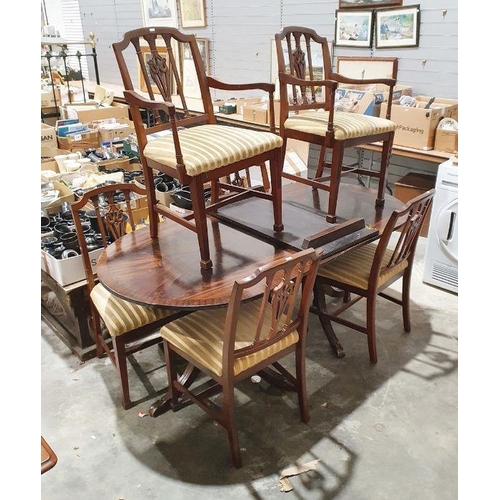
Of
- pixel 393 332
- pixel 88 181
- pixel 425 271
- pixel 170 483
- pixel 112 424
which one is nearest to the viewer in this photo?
pixel 170 483

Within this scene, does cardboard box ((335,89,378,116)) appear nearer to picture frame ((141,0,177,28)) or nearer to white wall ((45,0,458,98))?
white wall ((45,0,458,98))

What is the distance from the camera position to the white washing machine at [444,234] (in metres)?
2.98


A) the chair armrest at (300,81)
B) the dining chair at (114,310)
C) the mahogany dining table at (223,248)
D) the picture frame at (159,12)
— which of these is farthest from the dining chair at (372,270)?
the picture frame at (159,12)

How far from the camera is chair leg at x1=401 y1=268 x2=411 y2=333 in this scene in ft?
8.72

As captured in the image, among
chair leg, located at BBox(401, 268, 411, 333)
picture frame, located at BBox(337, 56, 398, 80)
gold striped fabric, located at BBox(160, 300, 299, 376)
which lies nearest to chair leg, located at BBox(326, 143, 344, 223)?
chair leg, located at BBox(401, 268, 411, 333)

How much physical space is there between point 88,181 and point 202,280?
1978 millimetres

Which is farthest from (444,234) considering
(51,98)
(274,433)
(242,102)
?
(51,98)

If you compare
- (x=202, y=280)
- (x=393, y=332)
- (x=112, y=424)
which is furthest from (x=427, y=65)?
(x=112, y=424)

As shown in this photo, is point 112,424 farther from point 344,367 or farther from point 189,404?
point 344,367

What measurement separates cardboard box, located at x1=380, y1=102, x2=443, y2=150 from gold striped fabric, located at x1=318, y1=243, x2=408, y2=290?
1398 millimetres

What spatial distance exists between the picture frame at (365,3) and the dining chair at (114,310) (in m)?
2.83

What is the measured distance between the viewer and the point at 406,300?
2689 millimetres

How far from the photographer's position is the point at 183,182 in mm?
1846

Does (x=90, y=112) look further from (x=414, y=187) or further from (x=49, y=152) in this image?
(x=414, y=187)
